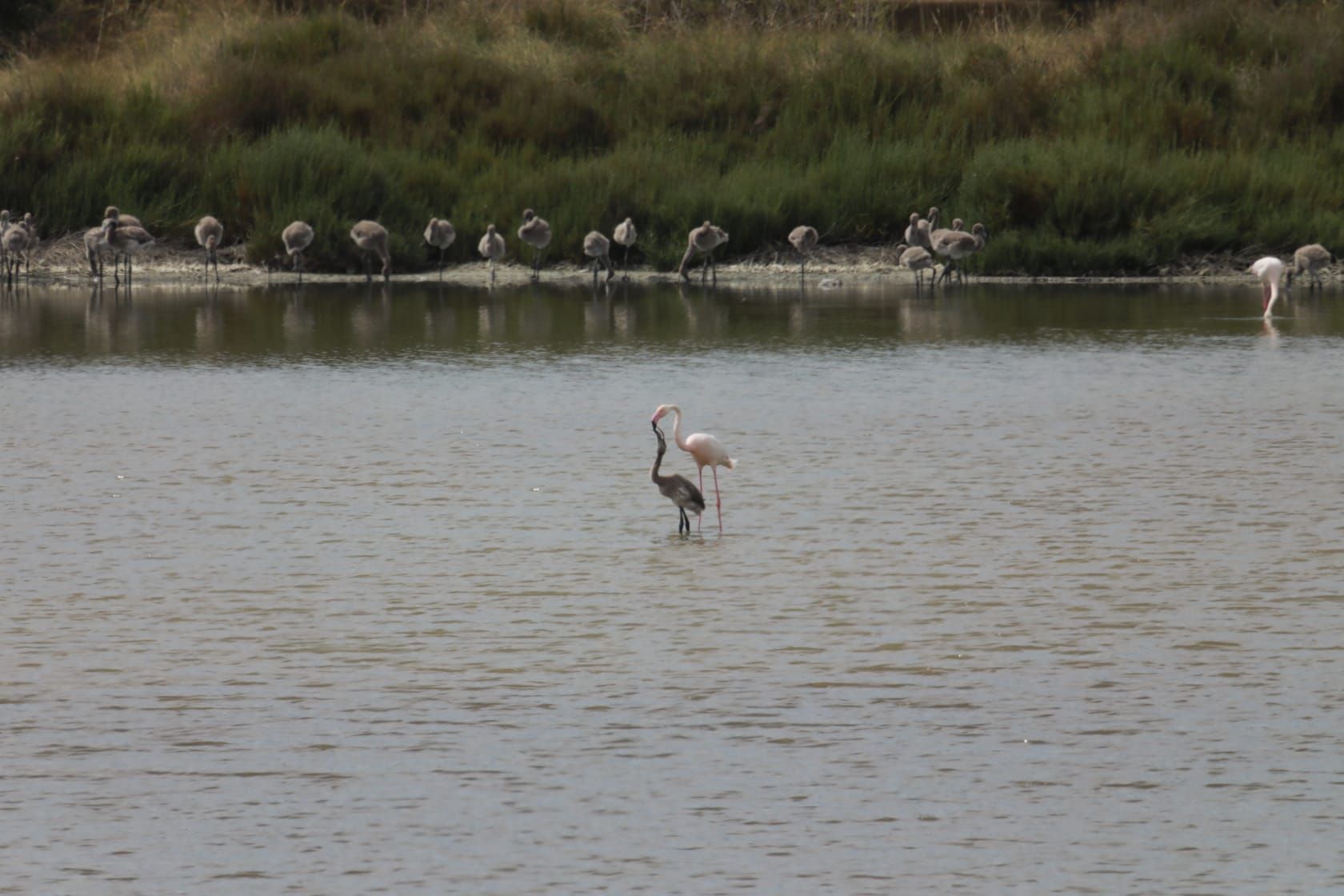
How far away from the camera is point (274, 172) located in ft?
87.9

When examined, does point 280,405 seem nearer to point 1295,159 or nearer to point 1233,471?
point 1233,471

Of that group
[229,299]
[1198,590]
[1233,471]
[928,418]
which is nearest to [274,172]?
[229,299]

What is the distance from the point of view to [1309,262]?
23141 millimetres

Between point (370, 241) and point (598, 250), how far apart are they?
253 cm

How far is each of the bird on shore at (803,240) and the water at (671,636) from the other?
29.8 feet

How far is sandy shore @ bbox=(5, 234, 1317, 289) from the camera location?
25.3m

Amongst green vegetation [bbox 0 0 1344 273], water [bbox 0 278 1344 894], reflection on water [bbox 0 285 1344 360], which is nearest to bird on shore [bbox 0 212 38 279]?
reflection on water [bbox 0 285 1344 360]

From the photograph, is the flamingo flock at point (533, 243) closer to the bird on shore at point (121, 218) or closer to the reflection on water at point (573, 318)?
the bird on shore at point (121, 218)

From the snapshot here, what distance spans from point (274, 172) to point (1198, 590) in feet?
64.6

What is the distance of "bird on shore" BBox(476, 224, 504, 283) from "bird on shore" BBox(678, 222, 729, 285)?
2001mm

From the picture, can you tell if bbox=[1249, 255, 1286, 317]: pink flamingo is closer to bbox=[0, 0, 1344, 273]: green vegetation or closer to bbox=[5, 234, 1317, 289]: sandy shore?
bbox=[5, 234, 1317, 289]: sandy shore

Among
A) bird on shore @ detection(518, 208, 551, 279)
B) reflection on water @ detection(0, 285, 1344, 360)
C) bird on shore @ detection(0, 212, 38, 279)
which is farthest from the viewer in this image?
bird on shore @ detection(518, 208, 551, 279)

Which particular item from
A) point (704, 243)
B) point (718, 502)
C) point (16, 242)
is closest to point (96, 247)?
point (16, 242)

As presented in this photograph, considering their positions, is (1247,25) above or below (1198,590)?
above
